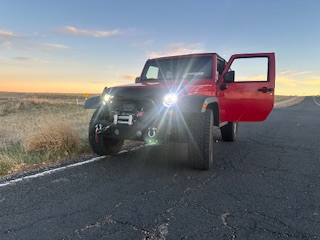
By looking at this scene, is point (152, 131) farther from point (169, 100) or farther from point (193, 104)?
point (193, 104)

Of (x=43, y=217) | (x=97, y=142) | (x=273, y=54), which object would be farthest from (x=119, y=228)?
(x=273, y=54)

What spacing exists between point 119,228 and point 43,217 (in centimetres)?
85

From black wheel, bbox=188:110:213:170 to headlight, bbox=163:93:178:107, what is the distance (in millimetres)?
381

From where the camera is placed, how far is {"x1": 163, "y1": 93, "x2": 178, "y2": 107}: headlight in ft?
14.1

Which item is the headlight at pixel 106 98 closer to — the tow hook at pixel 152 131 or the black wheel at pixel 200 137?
the tow hook at pixel 152 131

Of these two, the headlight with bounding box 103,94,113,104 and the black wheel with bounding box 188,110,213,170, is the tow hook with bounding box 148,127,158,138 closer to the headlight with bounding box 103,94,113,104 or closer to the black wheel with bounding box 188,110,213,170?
the black wheel with bounding box 188,110,213,170

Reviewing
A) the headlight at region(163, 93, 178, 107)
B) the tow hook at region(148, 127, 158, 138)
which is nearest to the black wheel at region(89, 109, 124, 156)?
the tow hook at region(148, 127, 158, 138)

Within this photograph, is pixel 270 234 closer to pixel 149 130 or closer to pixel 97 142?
pixel 149 130

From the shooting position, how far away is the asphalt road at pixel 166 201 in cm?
260

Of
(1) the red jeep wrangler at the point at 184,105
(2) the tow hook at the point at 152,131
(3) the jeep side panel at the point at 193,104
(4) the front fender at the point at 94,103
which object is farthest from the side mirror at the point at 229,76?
(4) the front fender at the point at 94,103

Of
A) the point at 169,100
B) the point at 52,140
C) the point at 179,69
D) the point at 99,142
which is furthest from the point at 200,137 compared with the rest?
the point at 52,140

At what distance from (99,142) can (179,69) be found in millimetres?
2364

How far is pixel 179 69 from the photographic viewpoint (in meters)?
6.04

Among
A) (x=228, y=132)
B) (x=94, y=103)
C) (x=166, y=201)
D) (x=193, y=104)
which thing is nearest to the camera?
(x=166, y=201)
